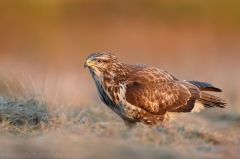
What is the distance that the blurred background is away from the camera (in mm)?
17984

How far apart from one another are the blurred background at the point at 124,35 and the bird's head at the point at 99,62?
23.3 ft

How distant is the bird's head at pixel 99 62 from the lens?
27.0ft

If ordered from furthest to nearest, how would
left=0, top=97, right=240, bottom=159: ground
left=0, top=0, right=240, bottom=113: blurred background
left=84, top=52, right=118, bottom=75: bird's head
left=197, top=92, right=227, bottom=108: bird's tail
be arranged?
left=0, top=0, right=240, bottom=113: blurred background < left=197, top=92, right=227, bottom=108: bird's tail < left=84, top=52, right=118, bottom=75: bird's head < left=0, top=97, right=240, bottom=159: ground

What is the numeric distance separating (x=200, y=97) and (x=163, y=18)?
1424 cm

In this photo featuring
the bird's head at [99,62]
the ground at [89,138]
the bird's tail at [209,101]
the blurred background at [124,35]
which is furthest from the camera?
the blurred background at [124,35]

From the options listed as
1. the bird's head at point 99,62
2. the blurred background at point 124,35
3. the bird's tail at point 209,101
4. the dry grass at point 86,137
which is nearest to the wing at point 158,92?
the bird's tail at point 209,101

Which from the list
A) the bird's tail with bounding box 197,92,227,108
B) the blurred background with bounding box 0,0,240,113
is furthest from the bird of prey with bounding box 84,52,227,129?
the blurred background with bounding box 0,0,240,113

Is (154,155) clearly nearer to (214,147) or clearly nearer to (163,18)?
(214,147)

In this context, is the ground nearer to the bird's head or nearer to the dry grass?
the dry grass

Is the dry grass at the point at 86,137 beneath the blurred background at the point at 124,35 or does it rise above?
beneath

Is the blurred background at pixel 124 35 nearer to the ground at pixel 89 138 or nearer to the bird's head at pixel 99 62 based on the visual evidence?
the ground at pixel 89 138

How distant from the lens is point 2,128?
7965 millimetres

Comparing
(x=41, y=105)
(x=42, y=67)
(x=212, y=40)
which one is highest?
(x=212, y=40)

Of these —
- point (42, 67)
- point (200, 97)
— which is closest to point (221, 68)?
point (42, 67)
